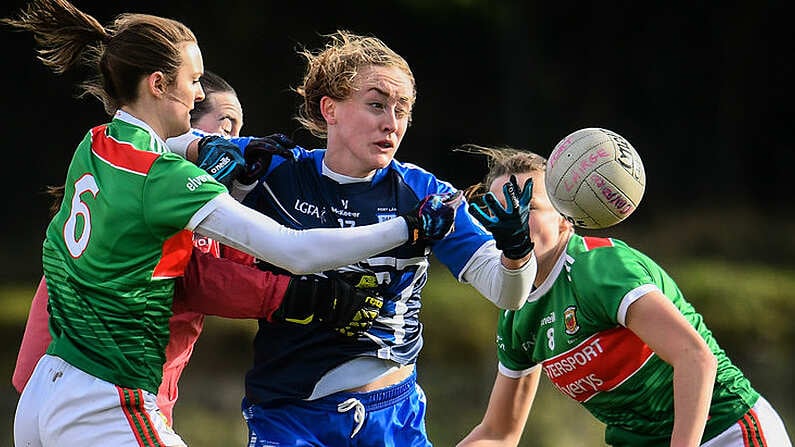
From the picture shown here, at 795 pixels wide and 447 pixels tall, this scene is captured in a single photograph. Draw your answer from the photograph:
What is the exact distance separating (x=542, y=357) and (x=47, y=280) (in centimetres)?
144

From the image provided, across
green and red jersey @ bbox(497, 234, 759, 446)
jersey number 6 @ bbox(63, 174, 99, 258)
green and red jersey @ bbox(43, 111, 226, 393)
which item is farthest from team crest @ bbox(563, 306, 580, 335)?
jersey number 6 @ bbox(63, 174, 99, 258)

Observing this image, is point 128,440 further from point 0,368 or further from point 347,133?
point 0,368

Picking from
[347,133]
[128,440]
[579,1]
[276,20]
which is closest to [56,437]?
[128,440]

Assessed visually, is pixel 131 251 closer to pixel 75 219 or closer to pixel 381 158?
pixel 75 219

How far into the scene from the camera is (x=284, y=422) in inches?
131

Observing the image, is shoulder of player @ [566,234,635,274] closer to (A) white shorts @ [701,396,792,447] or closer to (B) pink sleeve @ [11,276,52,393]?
(A) white shorts @ [701,396,792,447]

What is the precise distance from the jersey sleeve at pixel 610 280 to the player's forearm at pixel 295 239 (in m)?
0.59

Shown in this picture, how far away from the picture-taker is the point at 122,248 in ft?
9.90

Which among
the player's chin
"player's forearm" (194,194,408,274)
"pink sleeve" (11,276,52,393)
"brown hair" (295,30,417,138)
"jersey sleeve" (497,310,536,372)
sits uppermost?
"brown hair" (295,30,417,138)

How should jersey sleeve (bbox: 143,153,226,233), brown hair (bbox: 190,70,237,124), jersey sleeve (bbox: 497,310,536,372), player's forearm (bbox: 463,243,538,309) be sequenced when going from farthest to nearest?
brown hair (bbox: 190,70,237,124), jersey sleeve (bbox: 497,310,536,372), player's forearm (bbox: 463,243,538,309), jersey sleeve (bbox: 143,153,226,233)

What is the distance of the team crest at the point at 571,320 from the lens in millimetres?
3436

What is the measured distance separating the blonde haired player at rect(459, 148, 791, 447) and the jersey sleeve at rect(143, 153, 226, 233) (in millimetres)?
987

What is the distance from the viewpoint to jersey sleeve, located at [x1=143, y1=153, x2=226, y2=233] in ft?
9.73

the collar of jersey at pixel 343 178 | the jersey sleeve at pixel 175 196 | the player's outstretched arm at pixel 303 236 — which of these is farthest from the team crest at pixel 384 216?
the jersey sleeve at pixel 175 196
